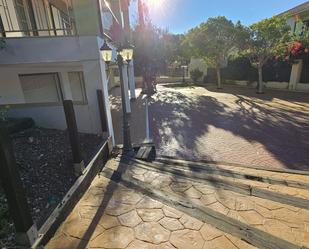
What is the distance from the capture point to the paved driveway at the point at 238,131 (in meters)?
6.22

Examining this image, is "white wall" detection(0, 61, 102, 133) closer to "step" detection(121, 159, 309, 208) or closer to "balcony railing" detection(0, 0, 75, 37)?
"balcony railing" detection(0, 0, 75, 37)

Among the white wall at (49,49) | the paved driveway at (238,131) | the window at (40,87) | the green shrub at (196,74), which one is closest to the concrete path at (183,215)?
the paved driveway at (238,131)

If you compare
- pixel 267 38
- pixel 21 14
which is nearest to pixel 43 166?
pixel 21 14

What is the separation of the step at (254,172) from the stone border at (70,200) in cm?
182

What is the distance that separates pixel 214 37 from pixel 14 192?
17.7 m

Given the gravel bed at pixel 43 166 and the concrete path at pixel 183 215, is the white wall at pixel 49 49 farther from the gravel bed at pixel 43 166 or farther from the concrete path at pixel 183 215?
the concrete path at pixel 183 215

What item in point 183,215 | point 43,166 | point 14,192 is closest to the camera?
point 14,192

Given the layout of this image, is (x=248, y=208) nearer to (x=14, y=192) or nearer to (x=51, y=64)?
(x=14, y=192)

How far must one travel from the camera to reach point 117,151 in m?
6.39

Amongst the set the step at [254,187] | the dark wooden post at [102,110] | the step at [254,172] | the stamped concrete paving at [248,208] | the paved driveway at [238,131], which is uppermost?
the dark wooden post at [102,110]

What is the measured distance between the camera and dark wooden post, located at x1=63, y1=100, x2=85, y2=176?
164 inches

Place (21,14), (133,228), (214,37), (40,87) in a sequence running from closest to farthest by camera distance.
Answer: (133,228), (40,87), (21,14), (214,37)

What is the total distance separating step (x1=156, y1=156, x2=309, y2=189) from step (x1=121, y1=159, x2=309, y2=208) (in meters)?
0.18

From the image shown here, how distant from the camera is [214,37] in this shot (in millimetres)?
16828
